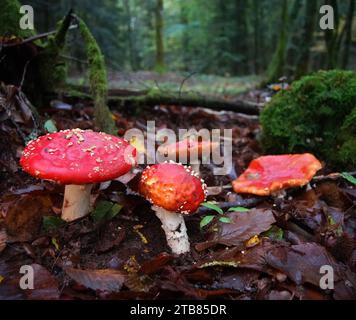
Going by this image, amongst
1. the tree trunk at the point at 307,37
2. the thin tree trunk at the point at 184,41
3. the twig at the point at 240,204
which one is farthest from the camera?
the thin tree trunk at the point at 184,41

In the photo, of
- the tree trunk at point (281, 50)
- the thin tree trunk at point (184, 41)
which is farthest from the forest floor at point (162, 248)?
the thin tree trunk at point (184, 41)

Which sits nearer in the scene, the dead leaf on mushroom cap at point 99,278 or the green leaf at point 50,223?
the dead leaf on mushroom cap at point 99,278

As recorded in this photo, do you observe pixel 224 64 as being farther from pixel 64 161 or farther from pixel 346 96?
pixel 64 161

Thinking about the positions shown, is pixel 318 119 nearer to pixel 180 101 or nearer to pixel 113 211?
pixel 180 101

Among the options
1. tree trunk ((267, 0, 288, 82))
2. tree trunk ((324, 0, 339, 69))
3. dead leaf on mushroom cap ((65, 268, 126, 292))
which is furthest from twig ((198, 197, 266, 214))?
tree trunk ((267, 0, 288, 82))

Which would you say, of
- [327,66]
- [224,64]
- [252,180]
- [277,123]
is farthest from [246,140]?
[224,64]

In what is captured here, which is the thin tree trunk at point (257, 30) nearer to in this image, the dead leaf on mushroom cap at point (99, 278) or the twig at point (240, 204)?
the twig at point (240, 204)

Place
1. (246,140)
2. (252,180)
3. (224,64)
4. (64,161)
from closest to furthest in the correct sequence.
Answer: (64,161)
(252,180)
(246,140)
(224,64)
